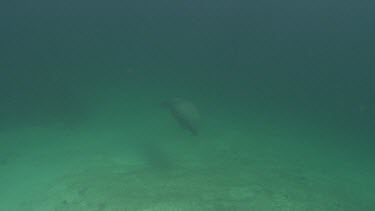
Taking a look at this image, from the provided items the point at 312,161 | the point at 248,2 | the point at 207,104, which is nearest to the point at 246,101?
the point at 207,104

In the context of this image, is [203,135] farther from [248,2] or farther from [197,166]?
[248,2]

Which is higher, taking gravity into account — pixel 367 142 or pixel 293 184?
pixel 367 142

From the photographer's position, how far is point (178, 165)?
347 inches

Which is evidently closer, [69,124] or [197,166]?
[197,166]

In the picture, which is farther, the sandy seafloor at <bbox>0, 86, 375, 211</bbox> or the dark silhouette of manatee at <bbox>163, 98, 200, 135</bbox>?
the dark silhouette of manatee at <bbox>163, 98, 200, 135</bbox>

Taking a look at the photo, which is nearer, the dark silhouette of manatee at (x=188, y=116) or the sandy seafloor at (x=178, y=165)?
the sandy seafloor at (x=178, y=165)

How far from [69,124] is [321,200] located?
315 inches

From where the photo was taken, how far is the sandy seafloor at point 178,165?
6.86 metres

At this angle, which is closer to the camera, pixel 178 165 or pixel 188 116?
pixel 178 165

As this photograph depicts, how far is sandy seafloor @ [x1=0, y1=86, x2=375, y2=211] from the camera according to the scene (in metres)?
6.86

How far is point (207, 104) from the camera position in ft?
48.4

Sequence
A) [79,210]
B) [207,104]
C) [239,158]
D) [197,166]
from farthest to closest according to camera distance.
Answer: [207,104]
[239,158]
[197,166]
[79,210]

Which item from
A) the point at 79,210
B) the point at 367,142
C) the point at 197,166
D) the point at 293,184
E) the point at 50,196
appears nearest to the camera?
the point at 79,210

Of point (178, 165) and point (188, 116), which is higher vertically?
point (188, 116)
